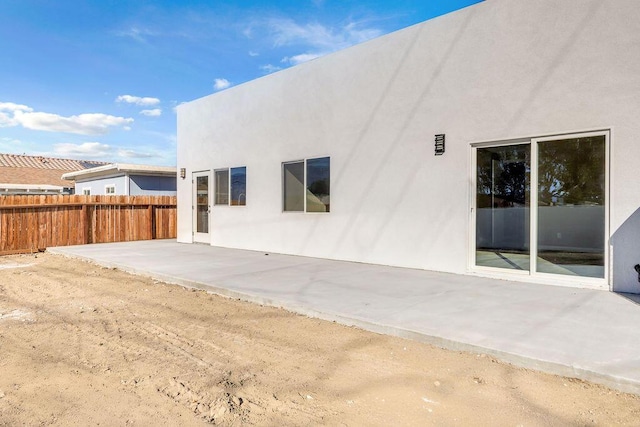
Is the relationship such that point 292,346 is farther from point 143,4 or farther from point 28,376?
point 143,4

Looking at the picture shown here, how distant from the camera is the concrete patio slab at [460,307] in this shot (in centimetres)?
300

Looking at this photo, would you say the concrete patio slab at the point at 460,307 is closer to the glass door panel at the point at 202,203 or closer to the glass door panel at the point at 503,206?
the glass door panel at the point at 503,206

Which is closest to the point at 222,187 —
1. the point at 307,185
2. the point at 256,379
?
the point at 307,185

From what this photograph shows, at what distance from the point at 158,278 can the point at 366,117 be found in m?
5.06

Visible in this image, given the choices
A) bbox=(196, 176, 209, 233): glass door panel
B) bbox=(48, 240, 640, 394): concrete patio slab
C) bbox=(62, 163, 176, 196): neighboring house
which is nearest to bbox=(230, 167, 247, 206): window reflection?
bbox=(196, 176, 209, 233): glass door panel

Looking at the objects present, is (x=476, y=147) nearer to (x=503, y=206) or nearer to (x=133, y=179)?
(x=503, y=206)

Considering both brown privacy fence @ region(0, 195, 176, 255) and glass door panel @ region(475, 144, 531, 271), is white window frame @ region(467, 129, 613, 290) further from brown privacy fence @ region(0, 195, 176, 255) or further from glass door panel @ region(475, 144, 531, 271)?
brown privacy fence @ region(0, 195, 176, 255)

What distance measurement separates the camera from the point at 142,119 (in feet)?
83.4

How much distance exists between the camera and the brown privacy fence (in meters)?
11.2

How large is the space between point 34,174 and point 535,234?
1106 inches

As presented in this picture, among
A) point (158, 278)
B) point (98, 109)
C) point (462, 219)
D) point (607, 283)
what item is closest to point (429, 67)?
point (462, 219)

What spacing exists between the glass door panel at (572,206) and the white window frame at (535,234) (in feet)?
0.19

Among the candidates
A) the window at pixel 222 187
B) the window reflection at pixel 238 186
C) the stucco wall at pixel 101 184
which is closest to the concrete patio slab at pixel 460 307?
the window reflection at pixel 238 186

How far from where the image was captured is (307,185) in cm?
916
